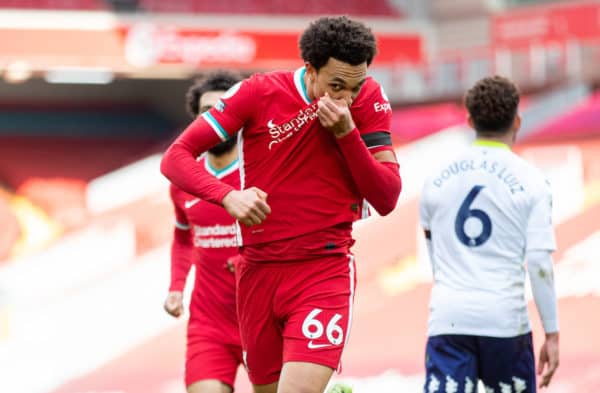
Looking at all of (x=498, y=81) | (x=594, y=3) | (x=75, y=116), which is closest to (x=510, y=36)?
(x=594, y=3)

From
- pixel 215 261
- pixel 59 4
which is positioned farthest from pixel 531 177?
pixel 59 4

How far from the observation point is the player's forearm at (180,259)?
546 cm

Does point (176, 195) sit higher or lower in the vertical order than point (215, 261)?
higher

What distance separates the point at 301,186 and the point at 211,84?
60.3 inches

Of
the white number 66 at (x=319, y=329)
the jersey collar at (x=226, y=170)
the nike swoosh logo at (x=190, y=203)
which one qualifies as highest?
the jersey collar at (x=226, y=170)

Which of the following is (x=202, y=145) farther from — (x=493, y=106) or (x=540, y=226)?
(x=540, y=226)

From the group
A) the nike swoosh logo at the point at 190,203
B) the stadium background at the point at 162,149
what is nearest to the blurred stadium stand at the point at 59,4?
the stadium background at the point at 162,149

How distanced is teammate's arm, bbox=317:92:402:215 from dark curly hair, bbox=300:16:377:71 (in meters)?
0.16

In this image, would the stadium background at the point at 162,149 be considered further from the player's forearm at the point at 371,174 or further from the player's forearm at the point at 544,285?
the player's forearm at the point at 371,174

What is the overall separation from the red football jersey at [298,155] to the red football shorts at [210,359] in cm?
106

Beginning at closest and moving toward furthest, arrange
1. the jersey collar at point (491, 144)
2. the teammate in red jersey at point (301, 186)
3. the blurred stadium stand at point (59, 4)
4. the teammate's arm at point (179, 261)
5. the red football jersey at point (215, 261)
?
1. the teammate in red jersey at point (301, 186)
2. the jersey collar at point (491, 144)
3. the red football jersey at point (215, 261)
4. the teammate's arm at point (179, 261)
5. the blurred stadium stand at point (59, 4)

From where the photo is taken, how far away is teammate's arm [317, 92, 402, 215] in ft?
12.6

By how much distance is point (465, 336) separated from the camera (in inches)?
165

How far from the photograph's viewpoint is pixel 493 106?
14.2 feet
